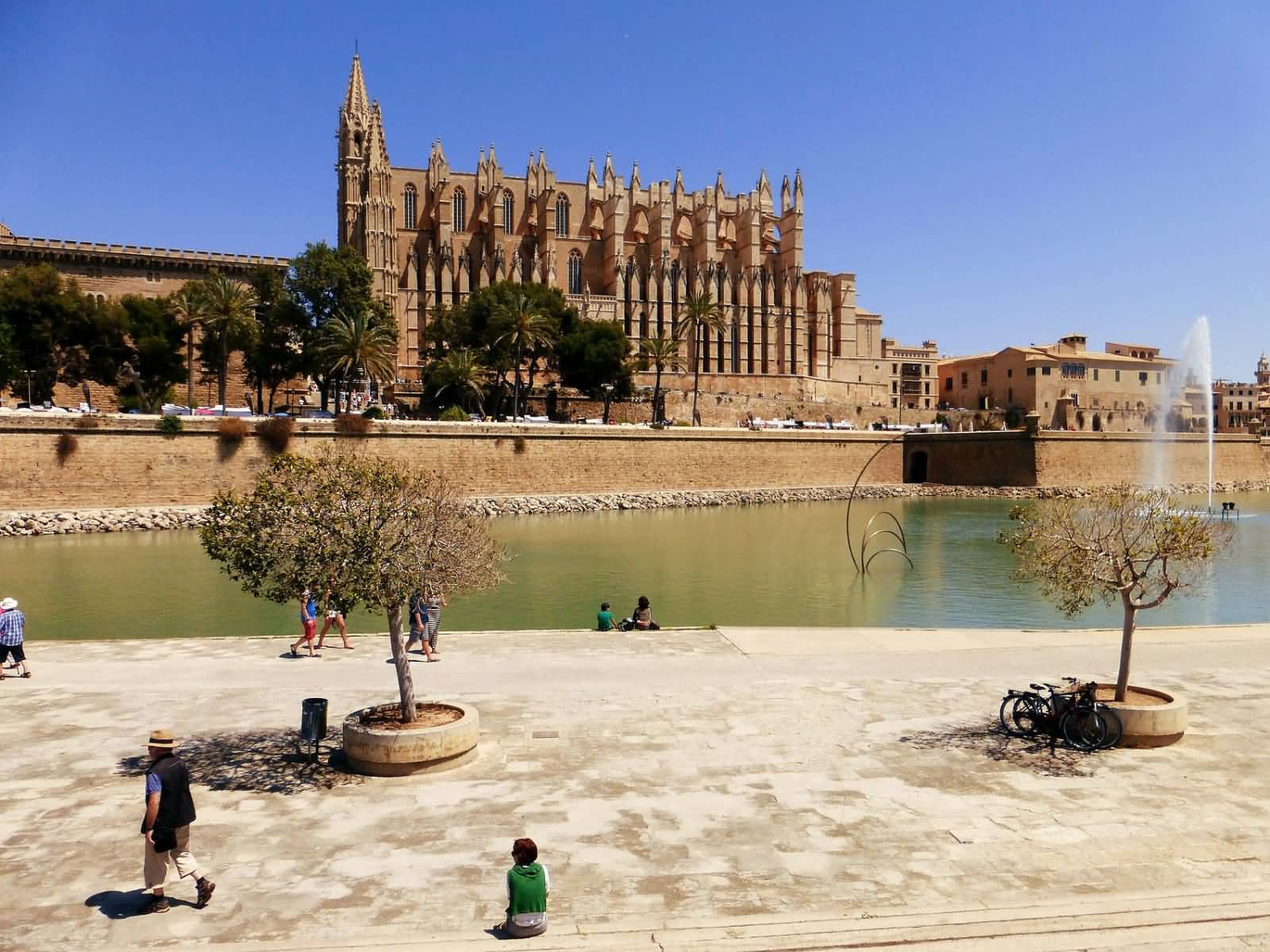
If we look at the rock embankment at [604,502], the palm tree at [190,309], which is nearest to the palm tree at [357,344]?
the palm tree at [190,309]

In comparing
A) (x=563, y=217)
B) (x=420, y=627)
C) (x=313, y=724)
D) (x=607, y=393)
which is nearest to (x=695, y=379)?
(x=607, y=393)

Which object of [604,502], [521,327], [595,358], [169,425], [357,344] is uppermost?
[521,327]

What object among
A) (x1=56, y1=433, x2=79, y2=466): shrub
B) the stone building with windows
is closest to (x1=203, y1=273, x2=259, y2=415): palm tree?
(x1=56, y1=433, x2=79, y2=466): shrub

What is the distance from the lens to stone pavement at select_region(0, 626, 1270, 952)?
5.34 meters

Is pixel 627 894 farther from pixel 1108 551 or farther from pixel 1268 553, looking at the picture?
pixel 1268 553

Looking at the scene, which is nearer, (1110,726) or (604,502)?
(1110,726)

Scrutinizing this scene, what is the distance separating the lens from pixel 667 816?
679 centimetres

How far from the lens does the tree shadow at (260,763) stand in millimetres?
7500

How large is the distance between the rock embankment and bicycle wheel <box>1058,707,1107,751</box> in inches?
100

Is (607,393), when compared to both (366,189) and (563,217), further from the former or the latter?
(563,217)

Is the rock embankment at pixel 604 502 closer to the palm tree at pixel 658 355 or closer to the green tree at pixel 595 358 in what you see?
the palm tree at pixel 658 355

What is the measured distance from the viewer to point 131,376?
150 ft

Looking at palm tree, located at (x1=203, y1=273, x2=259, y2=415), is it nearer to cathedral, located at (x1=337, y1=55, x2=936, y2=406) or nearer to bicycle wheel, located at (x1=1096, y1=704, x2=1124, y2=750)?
cathedral, located at (x1=337, y1=55, x2=936, y2=406)

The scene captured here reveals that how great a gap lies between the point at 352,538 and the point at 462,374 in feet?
141
